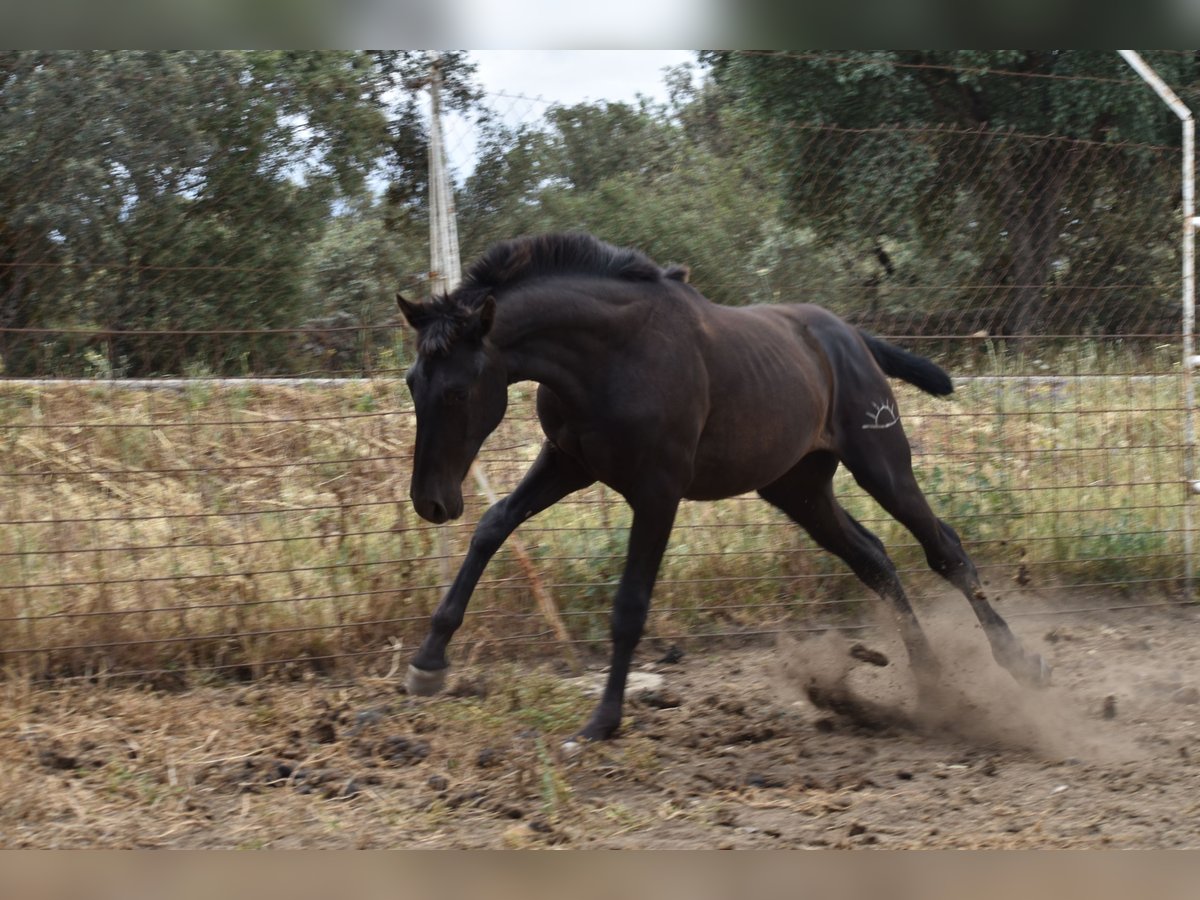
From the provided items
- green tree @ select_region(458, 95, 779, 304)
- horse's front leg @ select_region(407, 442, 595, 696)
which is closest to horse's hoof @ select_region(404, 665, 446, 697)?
horse's front leg @ select_region(407, 442, 595, 696)

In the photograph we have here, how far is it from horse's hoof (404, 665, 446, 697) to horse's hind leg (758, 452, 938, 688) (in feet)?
6.06

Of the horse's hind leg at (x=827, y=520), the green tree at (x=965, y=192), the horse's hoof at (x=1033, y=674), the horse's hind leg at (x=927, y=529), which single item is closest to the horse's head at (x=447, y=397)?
the horse's hind leg at (x=827, y=520)

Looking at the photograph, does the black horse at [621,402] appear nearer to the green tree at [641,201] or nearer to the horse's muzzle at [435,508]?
the horse's muzzle at [435,508]

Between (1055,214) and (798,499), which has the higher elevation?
(1055,214)

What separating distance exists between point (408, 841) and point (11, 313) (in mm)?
5392

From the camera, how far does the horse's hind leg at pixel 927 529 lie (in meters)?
5.38

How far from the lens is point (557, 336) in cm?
451

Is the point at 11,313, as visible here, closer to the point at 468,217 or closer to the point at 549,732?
the point at 468,217

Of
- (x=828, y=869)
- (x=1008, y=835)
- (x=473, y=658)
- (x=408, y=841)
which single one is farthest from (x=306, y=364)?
(x=828, y=869)

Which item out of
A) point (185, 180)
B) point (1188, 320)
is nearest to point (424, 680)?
point (1188, 320)

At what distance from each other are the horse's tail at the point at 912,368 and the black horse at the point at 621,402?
466 millimetres

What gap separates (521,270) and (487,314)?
0.47 meters

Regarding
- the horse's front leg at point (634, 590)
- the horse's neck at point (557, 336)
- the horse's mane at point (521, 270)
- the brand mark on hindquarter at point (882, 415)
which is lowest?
the horse's front leg at point (634, 590)

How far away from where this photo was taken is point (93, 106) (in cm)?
955
